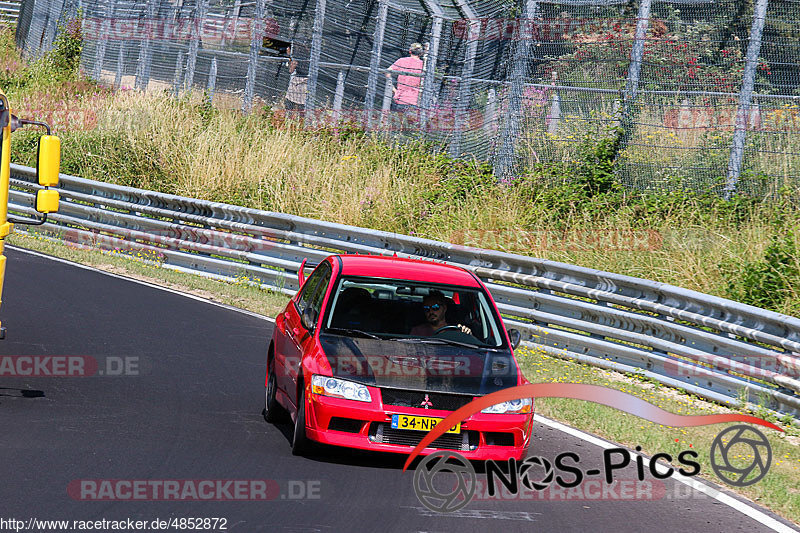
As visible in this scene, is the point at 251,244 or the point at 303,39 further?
the point at 303,39

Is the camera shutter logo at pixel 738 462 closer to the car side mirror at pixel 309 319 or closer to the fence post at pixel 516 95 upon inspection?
the car side mirror at pixel 309 319

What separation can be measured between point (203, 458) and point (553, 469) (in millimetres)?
2639

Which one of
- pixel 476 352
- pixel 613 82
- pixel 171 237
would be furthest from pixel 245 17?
pixel 476 352

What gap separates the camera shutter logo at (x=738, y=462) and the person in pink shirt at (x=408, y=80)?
43.3 ft

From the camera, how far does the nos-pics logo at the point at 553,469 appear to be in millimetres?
7783

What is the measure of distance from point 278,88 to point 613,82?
10.00 metres

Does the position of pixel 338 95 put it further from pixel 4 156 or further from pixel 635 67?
pixel 4 156

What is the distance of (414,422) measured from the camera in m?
8.13

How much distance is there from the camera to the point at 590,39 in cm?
1888

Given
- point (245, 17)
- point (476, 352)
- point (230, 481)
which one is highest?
point (245, 17)

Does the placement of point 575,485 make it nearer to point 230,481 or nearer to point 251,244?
point 230,481

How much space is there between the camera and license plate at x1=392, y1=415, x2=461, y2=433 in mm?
8125

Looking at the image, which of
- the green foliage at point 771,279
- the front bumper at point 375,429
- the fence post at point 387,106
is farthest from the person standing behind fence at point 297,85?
the front bumper at point 375,429

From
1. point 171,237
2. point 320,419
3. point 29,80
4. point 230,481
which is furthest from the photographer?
point 29,80
